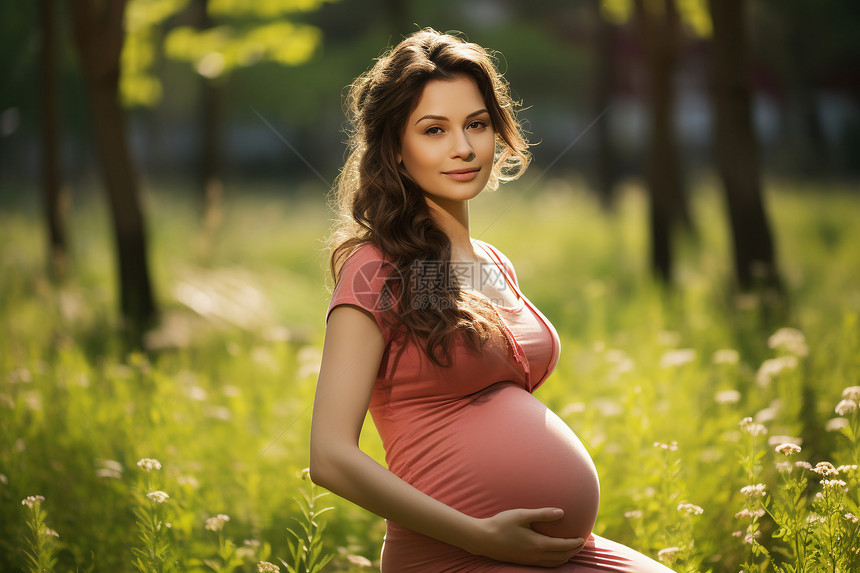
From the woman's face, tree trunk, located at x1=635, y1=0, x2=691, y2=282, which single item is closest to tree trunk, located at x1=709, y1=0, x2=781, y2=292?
tree trunk, located at x1=635, y1=0, x2=691, y2=282

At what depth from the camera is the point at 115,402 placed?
3.90 metres

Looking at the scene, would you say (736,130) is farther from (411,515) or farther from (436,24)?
(436,24)

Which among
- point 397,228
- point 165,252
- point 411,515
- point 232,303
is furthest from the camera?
point 165,252

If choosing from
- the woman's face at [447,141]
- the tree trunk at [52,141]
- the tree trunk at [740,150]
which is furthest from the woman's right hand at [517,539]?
the tree trunk at [52,141]

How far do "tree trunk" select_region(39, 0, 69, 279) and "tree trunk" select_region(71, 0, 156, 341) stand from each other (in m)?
2.34

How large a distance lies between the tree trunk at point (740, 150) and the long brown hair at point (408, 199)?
406cm

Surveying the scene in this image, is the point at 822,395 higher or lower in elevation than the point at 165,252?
higher

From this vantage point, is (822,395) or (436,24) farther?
(436,24)

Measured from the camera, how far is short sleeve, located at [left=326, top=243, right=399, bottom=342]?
1.72 m

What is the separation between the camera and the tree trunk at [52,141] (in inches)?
307

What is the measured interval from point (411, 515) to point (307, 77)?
62.4 ft

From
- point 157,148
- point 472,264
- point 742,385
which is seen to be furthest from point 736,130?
point 157,148
